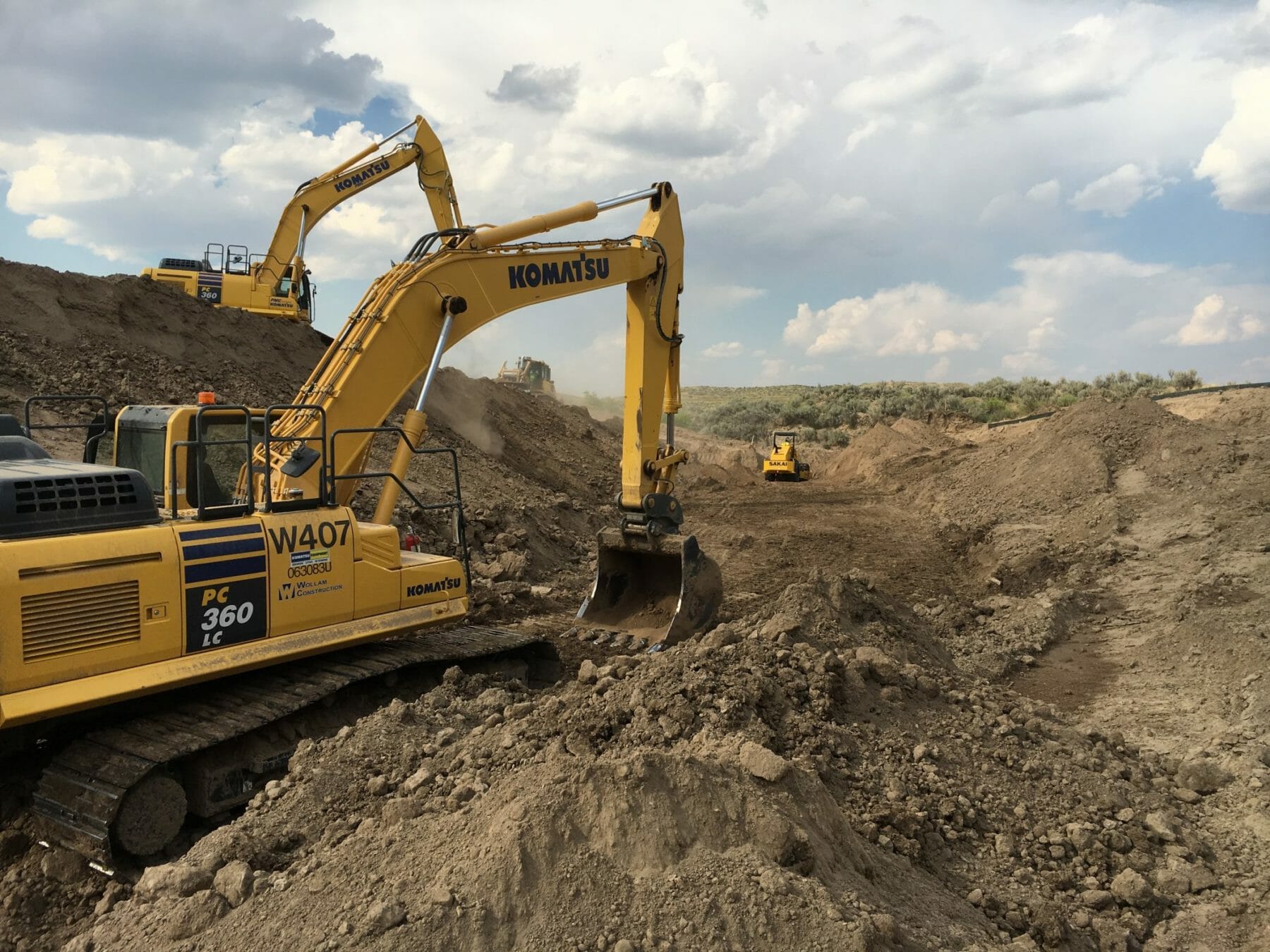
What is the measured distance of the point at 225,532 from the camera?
5797mm

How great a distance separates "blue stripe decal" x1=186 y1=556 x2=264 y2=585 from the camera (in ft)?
18.3

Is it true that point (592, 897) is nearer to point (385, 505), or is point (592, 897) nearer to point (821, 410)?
point (385, 505)

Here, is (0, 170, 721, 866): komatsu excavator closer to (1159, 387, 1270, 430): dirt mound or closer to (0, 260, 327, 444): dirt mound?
(0, 260, 327, 444): dirt mound

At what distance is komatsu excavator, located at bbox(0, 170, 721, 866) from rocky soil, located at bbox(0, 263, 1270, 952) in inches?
18.2

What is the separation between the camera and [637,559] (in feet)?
32.9

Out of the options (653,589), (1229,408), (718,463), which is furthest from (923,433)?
(653,589)

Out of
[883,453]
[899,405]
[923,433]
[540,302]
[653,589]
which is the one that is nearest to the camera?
[540,302]

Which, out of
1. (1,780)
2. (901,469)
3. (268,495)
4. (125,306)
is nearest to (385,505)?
(268,495)

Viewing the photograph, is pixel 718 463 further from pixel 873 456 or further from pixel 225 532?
pixel 225 532

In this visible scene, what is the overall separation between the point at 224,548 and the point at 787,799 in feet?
11.9

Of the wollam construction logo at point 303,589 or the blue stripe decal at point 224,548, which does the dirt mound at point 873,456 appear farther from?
the blue stripe decal at point 224,548

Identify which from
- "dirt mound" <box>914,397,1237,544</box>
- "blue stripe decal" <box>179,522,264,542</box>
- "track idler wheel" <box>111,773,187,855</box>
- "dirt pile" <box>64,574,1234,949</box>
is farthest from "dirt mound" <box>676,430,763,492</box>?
"track idler wheel" <box>111,773,187,855</box>

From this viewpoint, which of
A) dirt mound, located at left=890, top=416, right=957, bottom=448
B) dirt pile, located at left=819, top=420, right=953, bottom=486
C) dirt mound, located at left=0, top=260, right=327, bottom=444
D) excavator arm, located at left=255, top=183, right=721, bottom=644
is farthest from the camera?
dirt mound, located at left=890, top=416, right=957, bottom=448

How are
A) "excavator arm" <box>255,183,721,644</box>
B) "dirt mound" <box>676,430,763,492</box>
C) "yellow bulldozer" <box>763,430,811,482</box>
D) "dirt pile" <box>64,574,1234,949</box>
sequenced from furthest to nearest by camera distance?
"yellow bulldozer" <box>763,430,811,482</box>, "dirt mound" <box>676,430,763,492</box>, "excavator arm" <box>255,183,721,644</box>, "dirt pile" <box>64,574,1234,949</box>
